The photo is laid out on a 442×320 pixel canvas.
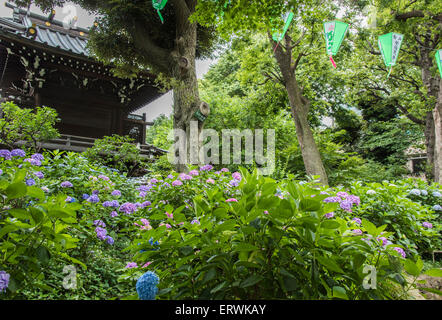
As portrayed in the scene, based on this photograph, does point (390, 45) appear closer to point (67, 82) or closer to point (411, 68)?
point (411, 68)

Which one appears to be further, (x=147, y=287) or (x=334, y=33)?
(x=334, y=33)

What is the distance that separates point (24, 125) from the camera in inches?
226

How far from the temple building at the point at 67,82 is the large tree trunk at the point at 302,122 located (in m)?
4.77

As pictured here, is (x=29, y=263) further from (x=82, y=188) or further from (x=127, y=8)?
(x=127, y=8)

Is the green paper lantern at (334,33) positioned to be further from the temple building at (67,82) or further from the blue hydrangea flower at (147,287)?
the blue hydrangea flower at (147,287)

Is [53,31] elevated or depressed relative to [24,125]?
elevated

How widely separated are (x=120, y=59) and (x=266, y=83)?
18.3 ft

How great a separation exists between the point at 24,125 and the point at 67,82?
4528mm

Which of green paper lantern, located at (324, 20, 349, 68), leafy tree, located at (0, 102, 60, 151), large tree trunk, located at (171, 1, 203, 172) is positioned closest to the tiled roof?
leafy tree, located at (0, 102, 60, 151)

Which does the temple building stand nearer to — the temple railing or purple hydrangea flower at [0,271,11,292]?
the temple railing

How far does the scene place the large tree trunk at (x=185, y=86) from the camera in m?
5.15

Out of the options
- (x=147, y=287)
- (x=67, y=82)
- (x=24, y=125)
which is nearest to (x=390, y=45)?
(x=147, y=287)

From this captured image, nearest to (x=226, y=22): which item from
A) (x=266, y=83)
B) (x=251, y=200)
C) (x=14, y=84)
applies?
(x=251, y=200)
